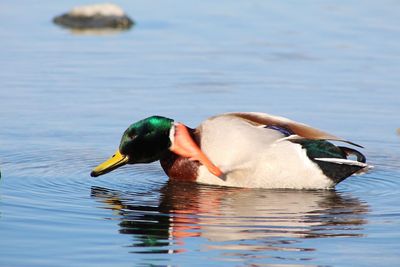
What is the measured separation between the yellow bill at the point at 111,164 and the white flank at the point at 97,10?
26.2 ft

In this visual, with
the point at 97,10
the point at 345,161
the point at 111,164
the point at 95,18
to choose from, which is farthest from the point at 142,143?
the point at 97,10

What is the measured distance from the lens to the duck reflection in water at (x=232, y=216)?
8125 millimetres

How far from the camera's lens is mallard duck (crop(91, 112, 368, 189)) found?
32.1 feet

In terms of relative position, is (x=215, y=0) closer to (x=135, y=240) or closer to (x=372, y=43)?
(x=372, y=43)

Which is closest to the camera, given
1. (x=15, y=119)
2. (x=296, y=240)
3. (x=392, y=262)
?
(x=392, y=262)

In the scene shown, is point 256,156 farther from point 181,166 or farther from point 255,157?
point 181,166

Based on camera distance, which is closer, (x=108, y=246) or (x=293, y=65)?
(x=108, y=246)

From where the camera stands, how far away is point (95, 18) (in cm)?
1800

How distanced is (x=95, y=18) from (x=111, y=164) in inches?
327

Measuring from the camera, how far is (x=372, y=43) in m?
16.1

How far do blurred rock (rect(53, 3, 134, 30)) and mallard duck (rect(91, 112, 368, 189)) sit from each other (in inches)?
305

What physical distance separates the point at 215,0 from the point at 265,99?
23.0 feet

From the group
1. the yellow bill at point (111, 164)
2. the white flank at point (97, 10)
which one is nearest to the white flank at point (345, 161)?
the yellow bill at point (111, 164)

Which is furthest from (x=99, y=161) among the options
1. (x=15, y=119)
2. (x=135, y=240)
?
(x=135, y=240)
